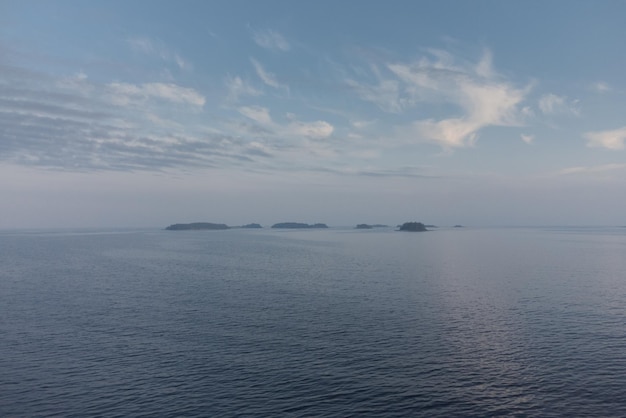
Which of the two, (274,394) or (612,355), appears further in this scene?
(612,355)

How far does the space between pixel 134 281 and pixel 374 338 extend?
232 feet

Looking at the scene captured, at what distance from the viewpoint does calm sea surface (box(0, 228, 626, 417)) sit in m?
39.9

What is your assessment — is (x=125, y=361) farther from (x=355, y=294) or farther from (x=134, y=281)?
(x=134, y=281)

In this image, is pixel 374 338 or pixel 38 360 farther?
pixel 374 338

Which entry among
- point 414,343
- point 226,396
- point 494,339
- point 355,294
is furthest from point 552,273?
point 226,396

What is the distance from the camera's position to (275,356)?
50844mm

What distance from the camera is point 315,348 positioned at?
53.4 m

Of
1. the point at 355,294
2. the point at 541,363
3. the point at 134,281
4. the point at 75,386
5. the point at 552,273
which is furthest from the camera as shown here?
the point at 552,273

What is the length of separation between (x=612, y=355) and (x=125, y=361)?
5516cm

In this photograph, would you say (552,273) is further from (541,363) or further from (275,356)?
(275,356)

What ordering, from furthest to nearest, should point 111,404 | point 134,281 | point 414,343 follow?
point 134,281 < point 414,343 < point 111,404

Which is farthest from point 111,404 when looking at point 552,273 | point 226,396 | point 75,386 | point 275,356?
point 552,273

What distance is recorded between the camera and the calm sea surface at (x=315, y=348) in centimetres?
3994

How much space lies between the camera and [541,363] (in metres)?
48.3
